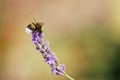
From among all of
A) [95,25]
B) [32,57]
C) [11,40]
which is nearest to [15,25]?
[11,40]

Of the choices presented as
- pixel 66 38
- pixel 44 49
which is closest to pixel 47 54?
pixel 44 49

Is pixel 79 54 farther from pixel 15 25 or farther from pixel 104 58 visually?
pixel 15 25

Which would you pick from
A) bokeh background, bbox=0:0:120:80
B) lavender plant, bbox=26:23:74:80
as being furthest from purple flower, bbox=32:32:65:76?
bokeh background, bbox=0:0:120:80

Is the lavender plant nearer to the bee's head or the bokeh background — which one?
the bee's head

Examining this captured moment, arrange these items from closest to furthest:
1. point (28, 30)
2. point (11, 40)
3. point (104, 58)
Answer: point (28, 30)
point (104, 58)
point (11, 40)

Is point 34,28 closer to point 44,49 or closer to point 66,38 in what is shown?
point 44,49

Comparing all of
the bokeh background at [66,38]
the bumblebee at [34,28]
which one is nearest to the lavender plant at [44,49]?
the bumblebee at [34,28]

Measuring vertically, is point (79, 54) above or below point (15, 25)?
below

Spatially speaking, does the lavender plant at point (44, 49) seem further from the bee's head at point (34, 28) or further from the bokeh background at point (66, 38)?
the bokeh background at point (66, 38)
